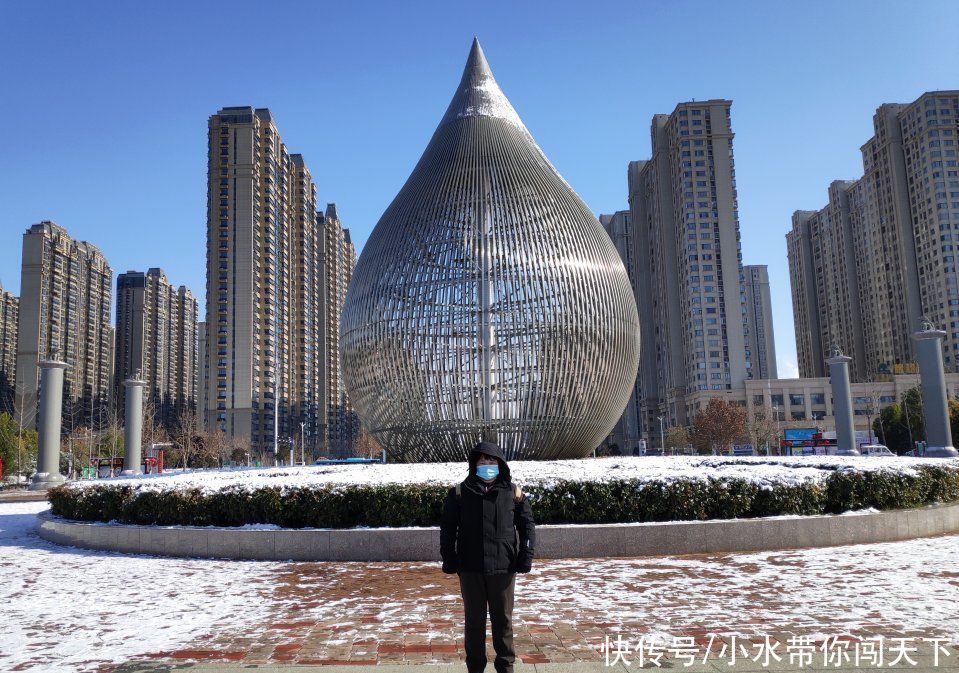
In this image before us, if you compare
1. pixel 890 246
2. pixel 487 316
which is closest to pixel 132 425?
pixel 487 316

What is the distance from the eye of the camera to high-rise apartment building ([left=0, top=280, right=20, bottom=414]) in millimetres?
101312

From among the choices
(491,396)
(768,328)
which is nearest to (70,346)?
(491,396)

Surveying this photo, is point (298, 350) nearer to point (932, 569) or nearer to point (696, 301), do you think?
point (696, 301)

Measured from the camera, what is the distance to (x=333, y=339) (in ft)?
452

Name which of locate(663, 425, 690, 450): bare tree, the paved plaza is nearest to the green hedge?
the paved plaza

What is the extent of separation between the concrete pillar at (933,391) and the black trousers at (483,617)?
97.5 ft

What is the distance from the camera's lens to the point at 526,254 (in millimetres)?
26891

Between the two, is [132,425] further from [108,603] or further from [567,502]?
[108,603]

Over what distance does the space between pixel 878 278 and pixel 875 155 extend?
62.8ft

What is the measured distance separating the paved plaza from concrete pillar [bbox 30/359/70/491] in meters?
22.9

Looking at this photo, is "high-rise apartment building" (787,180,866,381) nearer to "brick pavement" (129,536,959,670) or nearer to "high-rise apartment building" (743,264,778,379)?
"high-rise apartment building" (743,264,778,379)

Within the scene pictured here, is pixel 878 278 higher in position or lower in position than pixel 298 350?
higher

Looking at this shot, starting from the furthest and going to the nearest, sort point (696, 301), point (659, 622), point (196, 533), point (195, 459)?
point (696, 301)
point (195, 459)
point (196, 533)
point (659, 622)

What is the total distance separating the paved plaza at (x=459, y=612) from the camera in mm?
6906
